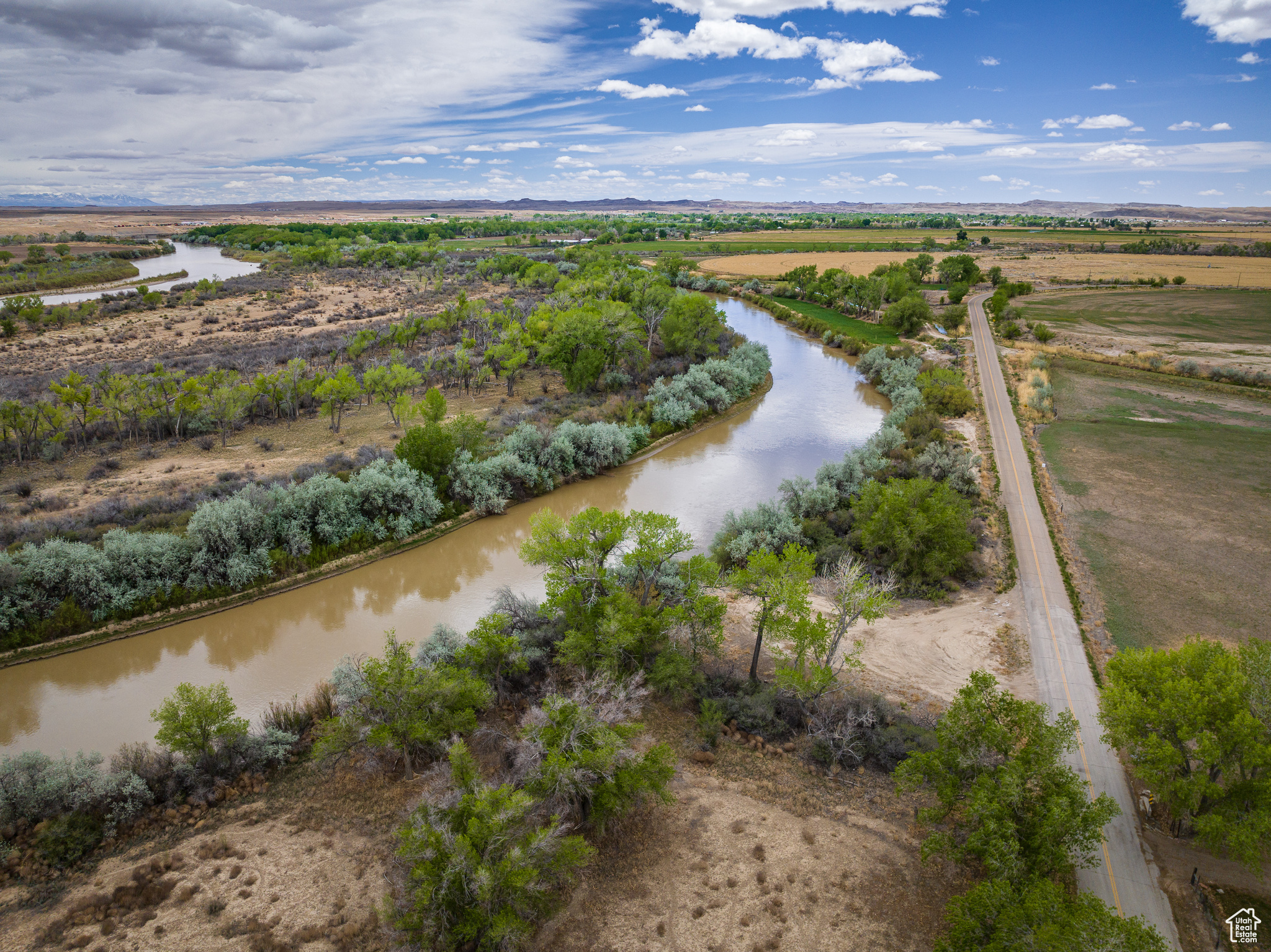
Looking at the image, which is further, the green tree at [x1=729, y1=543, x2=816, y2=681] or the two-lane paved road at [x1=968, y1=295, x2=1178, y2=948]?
the green tree at [x1=729, y1=543, x2=816, y2=681]

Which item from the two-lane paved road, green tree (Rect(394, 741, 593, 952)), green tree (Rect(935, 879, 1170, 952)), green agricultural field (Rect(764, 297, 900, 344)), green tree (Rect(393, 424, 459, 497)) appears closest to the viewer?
green tree (Rect(935, 879, 1170, 952))

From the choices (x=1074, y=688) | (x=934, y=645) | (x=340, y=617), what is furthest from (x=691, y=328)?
(x=1074, y=688)

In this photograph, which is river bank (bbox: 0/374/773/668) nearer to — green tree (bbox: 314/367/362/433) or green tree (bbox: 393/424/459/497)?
green tree (bbox: 393/424/459/497)

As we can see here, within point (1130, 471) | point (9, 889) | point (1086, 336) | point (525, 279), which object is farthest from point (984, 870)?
point (525, 279)

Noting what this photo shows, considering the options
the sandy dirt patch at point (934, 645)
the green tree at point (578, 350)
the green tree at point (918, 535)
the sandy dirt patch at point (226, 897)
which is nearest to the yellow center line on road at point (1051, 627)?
the sandy dirt patch at point (934, 645)

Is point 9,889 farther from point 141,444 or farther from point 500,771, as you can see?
point 141,444

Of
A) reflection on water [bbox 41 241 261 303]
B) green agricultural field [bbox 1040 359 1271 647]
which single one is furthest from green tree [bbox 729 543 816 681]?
reflection on water [bbox 41 241 261 303]

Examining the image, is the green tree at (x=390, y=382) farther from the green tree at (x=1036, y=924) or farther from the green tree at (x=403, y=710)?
the green tree at (x=1036, y=924)

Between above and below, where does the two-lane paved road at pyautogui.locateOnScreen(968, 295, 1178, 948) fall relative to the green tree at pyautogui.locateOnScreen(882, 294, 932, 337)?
below
